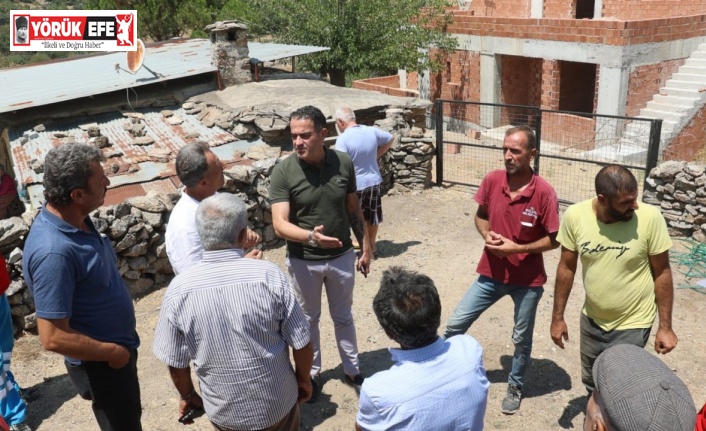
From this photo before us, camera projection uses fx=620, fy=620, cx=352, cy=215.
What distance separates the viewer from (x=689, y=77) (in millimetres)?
15062

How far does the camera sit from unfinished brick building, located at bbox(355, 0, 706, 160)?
46.7 ft

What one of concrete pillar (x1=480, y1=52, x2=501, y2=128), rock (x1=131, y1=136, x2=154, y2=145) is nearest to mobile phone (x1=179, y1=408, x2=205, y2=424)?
rock (x1=131, y1=136, x2=154, y2=145)

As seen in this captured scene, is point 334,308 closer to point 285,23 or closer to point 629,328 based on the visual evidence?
point 629,328

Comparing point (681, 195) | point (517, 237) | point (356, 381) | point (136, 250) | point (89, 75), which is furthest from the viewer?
point (89, 75)

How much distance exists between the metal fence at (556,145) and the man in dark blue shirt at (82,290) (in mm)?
6976

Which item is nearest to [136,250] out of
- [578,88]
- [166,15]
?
[578,88]

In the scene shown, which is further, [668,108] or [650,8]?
[650,8]

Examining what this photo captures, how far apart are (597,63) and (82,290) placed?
562 inches

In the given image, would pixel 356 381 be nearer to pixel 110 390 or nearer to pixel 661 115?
pixel 110 390

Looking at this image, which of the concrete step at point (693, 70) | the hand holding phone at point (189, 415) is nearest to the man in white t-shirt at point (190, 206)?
the hand holding phone at point (189, 415)

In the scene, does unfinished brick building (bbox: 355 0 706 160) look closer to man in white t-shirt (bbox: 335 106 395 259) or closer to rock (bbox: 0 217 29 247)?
man in white t-shirt (bbox: 335 106 395 259)

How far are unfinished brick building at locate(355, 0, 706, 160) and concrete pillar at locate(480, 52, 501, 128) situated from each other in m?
0.03

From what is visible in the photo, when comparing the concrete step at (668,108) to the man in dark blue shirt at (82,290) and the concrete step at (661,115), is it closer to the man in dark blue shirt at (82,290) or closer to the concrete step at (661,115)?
the concrete step at (661,115)

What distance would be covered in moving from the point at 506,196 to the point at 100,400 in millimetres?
2674
